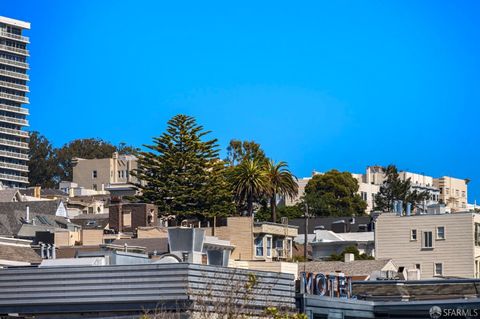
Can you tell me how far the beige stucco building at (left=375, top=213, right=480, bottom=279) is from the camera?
126 m

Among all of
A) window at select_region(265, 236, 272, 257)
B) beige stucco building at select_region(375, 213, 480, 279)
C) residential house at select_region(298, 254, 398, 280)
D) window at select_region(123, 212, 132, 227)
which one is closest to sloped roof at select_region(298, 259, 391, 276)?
residential house at select_region(298, 254, 398, 280)

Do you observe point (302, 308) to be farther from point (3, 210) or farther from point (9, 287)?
point (3, 210)

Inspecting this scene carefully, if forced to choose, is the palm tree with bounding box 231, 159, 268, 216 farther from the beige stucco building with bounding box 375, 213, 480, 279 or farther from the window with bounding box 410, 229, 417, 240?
the window with bounding box 410, 229, 417, 240

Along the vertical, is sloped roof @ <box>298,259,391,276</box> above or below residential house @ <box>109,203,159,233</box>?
below

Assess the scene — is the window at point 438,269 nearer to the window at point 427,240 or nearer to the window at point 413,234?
the window at point 427,240

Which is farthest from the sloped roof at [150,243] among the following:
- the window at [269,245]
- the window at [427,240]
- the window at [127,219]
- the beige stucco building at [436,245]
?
the window at [427,240]

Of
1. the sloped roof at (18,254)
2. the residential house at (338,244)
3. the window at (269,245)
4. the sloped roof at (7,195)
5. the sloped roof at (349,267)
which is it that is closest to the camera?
the sloped roof at (18,254)

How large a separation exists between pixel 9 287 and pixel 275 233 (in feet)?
242

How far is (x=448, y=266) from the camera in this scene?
415 feet

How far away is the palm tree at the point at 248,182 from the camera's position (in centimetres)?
14850

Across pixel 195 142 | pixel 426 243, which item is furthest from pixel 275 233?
pixel 195 142

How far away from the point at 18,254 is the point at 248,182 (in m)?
64.6

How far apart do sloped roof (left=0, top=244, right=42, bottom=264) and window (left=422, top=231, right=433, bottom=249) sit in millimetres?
48784

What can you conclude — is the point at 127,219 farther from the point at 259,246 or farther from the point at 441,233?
the point at 441,233
